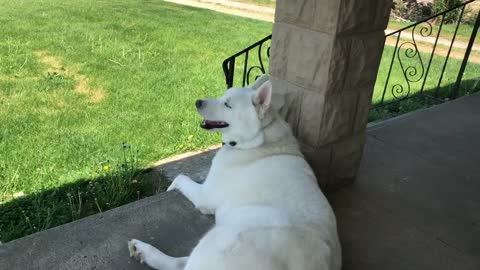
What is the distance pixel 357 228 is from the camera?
270 cm

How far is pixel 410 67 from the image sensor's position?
723cm

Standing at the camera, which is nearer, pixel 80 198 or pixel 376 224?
pixel 376 224

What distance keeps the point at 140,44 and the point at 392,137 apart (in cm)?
531

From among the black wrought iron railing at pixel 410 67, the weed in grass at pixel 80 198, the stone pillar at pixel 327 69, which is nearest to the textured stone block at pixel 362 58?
the stone pillar at pixel 327 69

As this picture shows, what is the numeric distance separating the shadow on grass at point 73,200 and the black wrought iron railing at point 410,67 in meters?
1.28

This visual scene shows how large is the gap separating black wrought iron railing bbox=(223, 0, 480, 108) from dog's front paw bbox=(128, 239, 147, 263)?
2.08 metres

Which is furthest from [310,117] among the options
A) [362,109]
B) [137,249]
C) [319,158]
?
[137,249]

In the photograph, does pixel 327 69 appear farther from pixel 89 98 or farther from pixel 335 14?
pixel 89 98

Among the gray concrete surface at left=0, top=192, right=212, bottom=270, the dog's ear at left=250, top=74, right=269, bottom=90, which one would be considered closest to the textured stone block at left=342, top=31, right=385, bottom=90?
the dog's ear at left=250, top=74, right=269, bottom=90

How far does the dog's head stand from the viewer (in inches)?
96.9

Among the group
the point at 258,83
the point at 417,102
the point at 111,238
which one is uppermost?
the point at 258,83

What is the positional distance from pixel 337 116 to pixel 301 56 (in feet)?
1.48

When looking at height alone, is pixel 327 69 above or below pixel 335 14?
below

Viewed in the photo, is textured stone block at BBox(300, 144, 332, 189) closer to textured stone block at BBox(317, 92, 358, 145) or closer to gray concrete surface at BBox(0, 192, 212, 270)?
textured stone block at BBox(317, 92, 358, 145)
